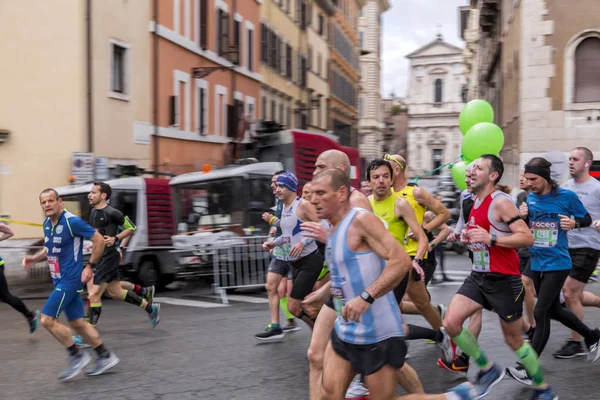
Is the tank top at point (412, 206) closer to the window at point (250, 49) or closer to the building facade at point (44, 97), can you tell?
the building facade at point (44, 97)

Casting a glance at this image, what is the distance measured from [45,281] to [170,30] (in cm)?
974

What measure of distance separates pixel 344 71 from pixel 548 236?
49284 millimetres

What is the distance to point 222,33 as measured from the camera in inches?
1079

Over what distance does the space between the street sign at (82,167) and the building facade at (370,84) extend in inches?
2152

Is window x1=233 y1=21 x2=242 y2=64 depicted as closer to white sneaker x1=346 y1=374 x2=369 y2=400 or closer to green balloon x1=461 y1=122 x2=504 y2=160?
green balloon x1=461 y1=122 x2=504 y2=160

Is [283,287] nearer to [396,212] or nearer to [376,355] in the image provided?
[396,212]

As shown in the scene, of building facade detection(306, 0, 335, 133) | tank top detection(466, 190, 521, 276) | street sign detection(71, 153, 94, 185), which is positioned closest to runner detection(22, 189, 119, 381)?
tank top detection(466, 190, 521, 276)

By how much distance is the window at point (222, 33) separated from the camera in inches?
1072

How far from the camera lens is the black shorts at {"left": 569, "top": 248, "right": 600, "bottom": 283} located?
774cm

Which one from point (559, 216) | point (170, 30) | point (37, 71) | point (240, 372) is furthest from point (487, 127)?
point (170, 30)

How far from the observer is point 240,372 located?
23.7 feet

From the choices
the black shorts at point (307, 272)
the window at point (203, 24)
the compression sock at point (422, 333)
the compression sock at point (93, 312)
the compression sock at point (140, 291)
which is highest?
the window at point (203, 24)

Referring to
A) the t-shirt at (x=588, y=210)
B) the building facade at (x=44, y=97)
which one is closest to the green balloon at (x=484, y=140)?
the t-shirt at (x=588, y=210)

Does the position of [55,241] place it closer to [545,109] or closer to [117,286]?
[117,286]
